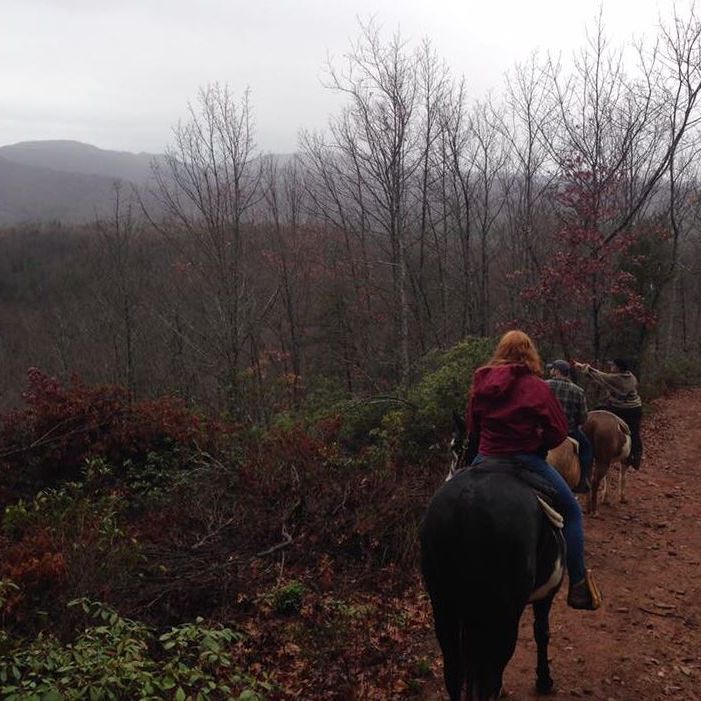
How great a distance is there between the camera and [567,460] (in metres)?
5.96

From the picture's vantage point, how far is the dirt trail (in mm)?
4516

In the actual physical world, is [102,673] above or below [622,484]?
above

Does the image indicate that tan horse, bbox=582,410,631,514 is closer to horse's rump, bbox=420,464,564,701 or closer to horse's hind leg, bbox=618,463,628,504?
horse's hind leg, bbox=618,463,628,504

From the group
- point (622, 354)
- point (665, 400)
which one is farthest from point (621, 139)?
point (665, 400)

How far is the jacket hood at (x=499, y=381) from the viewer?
369 centimetres

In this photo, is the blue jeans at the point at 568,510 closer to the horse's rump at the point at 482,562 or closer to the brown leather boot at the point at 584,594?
the brown leather boot at the point at 584,594

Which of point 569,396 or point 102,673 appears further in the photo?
point 569,396

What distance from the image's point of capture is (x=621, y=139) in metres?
14.2

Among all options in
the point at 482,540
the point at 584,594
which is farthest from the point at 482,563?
the point at 584,594

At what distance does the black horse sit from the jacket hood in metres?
0.44

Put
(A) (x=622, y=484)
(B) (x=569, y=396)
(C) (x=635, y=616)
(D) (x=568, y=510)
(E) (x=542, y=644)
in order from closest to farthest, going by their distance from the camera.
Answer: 1. (D) (x=568, y=510)
2. (E) (x=542, y=644)
3. (C) (x=635, y=616)
4. (B) (x=569, y=396)
5. (A) (x=622, y=484)

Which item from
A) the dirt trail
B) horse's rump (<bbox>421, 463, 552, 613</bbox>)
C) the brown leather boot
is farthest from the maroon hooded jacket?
the dirt trail

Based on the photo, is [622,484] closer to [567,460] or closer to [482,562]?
[567,460]

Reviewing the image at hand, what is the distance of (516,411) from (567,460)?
105 inches
